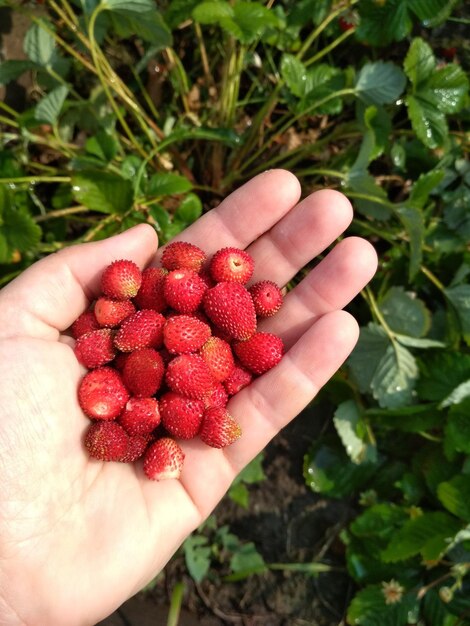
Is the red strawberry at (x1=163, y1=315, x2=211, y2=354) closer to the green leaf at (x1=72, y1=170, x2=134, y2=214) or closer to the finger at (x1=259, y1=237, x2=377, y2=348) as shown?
the finger at (x1=259, y1=237, x2=377, y2=348)

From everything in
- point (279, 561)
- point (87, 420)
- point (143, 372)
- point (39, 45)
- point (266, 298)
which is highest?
point (39, 45)

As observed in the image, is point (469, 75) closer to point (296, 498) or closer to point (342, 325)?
point (342, 325)

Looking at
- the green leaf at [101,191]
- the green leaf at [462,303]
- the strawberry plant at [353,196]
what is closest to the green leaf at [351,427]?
the strawberry plant at [353,196]

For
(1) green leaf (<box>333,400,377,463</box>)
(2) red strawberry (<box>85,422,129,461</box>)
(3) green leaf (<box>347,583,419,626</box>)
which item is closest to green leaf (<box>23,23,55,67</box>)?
(2) red strawberry (<box>85,422,129,461</box>)

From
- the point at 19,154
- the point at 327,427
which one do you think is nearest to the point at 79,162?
the point at 19,154

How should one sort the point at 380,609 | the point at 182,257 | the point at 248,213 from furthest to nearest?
1. the point at 380,609
2. the point at 248,213
3. the point at 182,257

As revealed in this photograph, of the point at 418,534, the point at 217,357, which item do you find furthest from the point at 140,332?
the point at 418,534

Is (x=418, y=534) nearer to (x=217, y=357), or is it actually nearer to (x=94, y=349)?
(x=217, y=357)
